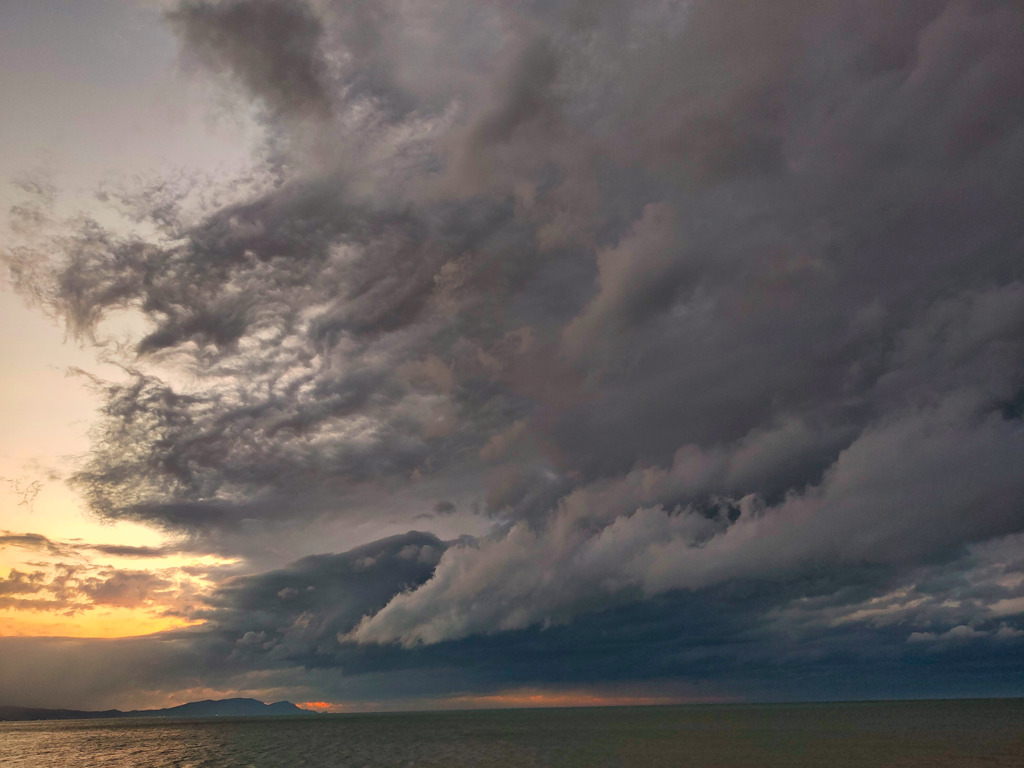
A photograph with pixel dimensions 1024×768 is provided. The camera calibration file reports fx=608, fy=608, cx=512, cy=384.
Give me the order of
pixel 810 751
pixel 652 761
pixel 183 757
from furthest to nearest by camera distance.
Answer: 1. pixel 183 757
2. pixel 810 751
3. pixel 652 761

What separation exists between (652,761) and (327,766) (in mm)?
57450

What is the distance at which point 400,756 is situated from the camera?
123 meters

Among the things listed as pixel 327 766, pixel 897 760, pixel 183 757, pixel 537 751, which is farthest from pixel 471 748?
pixel 897 760

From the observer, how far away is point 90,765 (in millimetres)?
125375

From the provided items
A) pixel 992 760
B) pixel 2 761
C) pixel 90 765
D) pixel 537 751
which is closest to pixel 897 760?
pixel 992 760

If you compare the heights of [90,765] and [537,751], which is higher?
[90,765]

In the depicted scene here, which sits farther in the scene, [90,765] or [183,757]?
[183,757]

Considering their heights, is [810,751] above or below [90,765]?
below

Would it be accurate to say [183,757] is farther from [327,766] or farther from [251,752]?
[327,766]

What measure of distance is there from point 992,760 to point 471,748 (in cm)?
10149

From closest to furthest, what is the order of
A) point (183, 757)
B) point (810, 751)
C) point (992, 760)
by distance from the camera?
1. point (992, 760)
2. point (810, 751)
3. point (183, 757)

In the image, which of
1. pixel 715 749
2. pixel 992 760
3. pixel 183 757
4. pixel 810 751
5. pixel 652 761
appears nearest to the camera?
pixel 992 760

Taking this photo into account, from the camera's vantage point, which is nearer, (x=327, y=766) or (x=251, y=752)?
(x=327, y=766)

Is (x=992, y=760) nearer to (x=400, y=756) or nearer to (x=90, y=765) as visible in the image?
(x=400, y=756)
